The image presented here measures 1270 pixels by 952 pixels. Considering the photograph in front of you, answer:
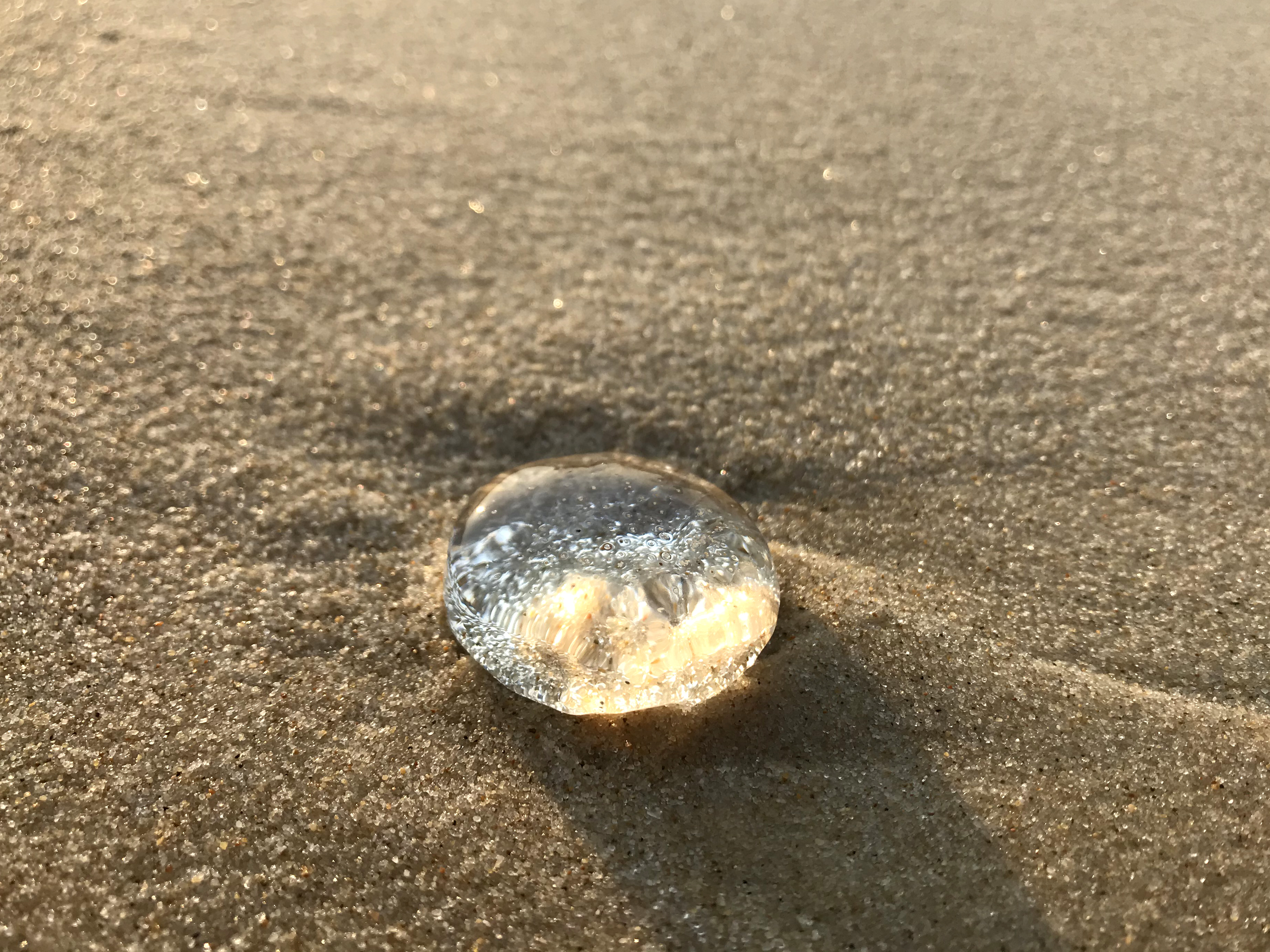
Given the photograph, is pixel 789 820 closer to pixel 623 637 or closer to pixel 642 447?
pixel 623 637

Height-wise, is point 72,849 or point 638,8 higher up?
point 638,8

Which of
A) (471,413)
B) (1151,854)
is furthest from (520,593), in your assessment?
(1151,854)

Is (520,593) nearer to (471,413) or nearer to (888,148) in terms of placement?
(471,413)

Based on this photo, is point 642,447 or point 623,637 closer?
point 623,637

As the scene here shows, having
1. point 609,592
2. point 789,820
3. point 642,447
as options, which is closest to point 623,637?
point 609,592

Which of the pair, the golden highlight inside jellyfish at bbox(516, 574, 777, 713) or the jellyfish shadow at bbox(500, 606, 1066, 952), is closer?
the jellyfish shadow at bbox(500, 606, 1066, 952)
